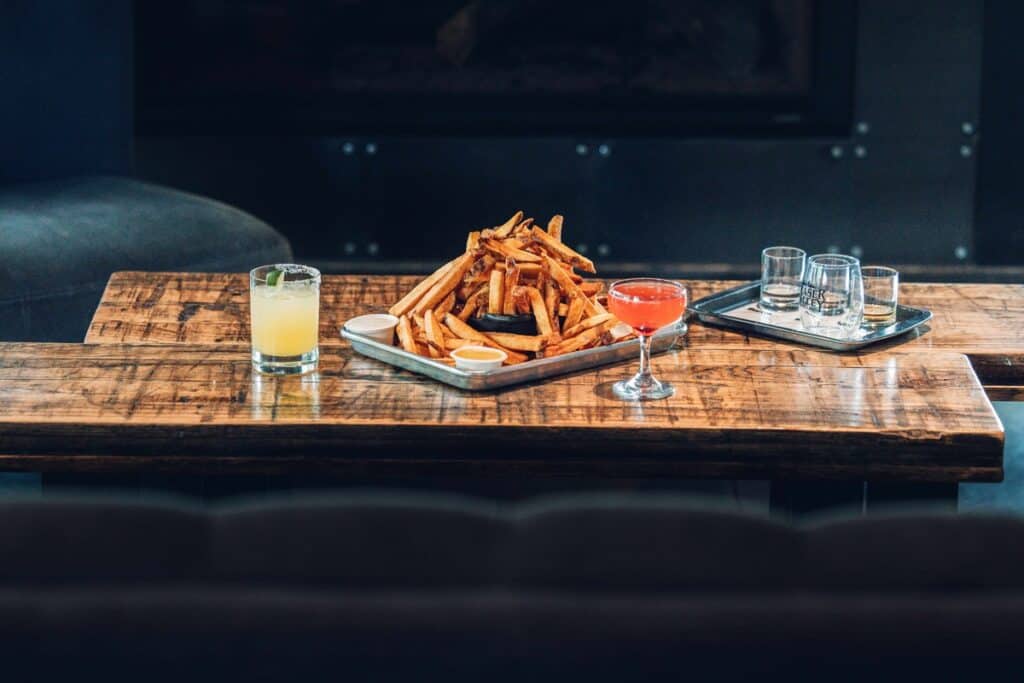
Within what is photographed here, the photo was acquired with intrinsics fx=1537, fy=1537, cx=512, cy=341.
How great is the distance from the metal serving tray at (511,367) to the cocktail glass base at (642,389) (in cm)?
9

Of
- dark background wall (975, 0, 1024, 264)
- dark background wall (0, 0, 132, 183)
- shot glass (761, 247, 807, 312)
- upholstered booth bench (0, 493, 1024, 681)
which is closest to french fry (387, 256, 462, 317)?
shot glass (761, 247, 807, 312)

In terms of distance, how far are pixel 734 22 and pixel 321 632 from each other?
12.7ft

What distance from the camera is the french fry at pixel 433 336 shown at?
2.14m

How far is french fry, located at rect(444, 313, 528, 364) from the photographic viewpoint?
213cm

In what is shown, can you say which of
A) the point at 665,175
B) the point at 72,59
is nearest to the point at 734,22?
the point at 665,175

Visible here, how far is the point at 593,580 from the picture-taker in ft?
2.40

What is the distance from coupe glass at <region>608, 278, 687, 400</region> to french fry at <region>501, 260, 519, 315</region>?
0.65 ft

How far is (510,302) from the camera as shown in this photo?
87.0 inches

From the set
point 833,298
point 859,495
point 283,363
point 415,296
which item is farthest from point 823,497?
point 283,363

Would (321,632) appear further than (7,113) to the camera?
No

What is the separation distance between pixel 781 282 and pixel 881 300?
160 mm

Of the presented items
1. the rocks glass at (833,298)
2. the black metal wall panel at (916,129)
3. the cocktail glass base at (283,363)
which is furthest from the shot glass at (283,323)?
the black metal wall panel at (916,129)

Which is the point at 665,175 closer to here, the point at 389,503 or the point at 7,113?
the point at 7,113

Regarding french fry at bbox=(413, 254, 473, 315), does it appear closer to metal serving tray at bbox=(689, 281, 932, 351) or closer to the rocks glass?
metal serving tray at bbox=(689, 281, 932, 351)
